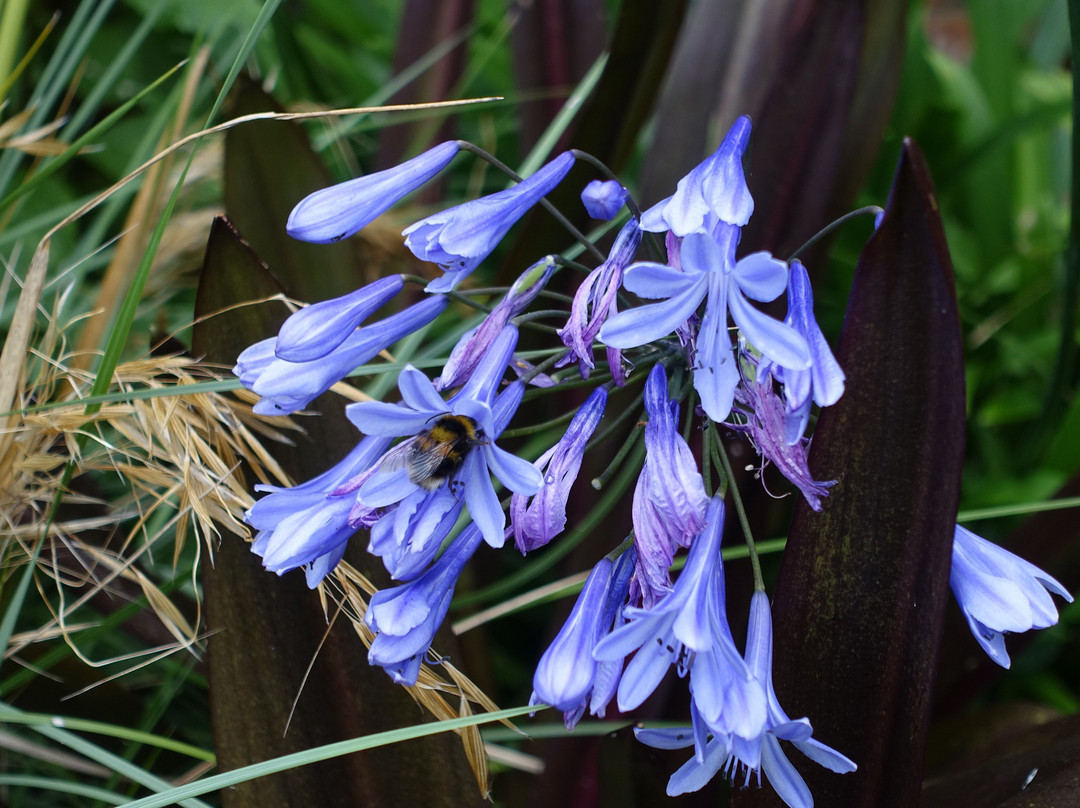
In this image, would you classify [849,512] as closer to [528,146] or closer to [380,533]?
[380,533]

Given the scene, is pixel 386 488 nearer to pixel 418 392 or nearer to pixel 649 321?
pixel 418 392

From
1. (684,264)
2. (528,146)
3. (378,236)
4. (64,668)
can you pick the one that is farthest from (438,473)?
(528,146)

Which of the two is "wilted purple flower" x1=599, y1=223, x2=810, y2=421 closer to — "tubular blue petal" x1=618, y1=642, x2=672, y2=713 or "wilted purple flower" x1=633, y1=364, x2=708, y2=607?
"wilted purple flower" x1=633, y1=364, x2=708, y2=607

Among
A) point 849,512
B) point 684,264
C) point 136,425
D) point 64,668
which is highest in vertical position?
point 684,264

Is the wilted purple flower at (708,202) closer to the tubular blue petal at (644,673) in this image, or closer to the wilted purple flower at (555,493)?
the wilted purple flower at (555,493)

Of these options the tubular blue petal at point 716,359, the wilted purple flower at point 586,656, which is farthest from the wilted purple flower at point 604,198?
the wilted purple flower at point 586,656
